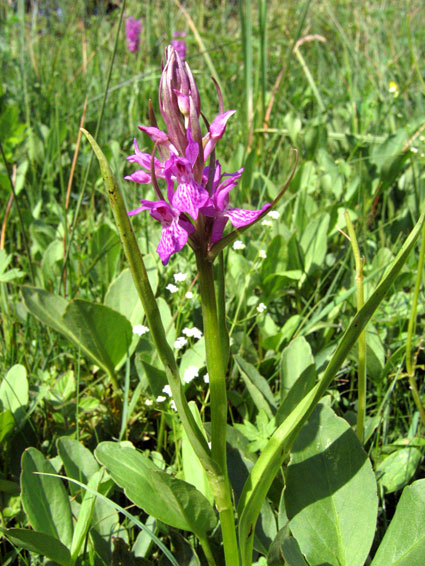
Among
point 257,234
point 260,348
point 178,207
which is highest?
point 178,207

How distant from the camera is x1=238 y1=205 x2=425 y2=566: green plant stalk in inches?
31.1

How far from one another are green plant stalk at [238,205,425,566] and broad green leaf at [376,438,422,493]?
448 millimetres

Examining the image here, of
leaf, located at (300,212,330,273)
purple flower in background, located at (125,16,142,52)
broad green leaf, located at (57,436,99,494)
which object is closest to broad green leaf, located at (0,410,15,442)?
broad green leaf, located at (57,436,99,494)

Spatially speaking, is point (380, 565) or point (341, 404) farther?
point (341, 404)

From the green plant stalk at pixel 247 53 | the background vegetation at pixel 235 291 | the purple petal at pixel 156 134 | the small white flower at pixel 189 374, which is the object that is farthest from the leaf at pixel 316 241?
the purple petal at pixel 156 134

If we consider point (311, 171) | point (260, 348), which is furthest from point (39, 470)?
point (311, 171)

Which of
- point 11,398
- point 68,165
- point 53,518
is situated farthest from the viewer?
point 68,165

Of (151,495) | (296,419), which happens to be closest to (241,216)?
(296,419)

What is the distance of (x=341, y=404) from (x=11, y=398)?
3.06 ft

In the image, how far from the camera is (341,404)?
5.45ft

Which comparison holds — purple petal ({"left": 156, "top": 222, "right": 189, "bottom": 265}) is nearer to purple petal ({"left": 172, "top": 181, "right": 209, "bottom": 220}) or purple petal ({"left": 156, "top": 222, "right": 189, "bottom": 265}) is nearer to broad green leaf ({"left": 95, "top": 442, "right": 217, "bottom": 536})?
purple petal ({"left": 172, "top": 181, "right": 209, "bottom": 220})

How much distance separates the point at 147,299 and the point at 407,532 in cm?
66

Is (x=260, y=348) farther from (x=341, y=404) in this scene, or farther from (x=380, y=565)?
(x=380, y=565)

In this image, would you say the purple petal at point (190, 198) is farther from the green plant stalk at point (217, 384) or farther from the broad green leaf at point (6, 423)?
the broad green leaf at point (6, 423)
